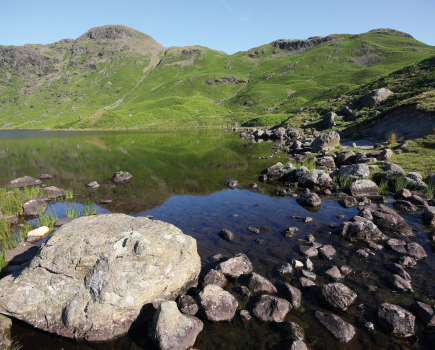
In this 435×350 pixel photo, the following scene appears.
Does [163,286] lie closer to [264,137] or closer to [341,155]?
[341,155]

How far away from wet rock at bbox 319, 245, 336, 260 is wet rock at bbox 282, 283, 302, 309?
2.80m

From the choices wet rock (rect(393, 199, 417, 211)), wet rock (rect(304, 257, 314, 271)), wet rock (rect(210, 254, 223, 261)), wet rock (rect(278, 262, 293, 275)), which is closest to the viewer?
wet rock (rect(278, 262, 293, 275))

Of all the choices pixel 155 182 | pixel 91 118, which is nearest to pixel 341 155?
pixel 155 182

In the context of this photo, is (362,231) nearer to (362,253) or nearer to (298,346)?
(362,253)

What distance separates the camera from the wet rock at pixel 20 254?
8602mm

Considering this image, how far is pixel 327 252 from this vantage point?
30.7 feet

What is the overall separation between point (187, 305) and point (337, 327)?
435 cm

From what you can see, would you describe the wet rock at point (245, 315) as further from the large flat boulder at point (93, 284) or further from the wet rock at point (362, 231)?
the wet rock at point (362, 231)

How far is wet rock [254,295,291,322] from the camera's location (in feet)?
20.8

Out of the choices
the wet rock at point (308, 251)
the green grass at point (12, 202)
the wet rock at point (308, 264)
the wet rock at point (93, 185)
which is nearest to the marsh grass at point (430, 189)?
the wet rock at point (308, 251)

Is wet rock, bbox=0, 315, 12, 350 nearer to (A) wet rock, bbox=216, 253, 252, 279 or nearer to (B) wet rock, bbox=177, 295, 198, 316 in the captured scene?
(B) wet rock, bbox=177, 295, 198, 316

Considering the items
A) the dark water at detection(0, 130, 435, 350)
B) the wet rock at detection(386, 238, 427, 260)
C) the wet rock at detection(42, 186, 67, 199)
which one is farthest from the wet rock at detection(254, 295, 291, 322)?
the wet rock at detection(42, 186, 67, 199)

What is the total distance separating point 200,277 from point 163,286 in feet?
6.12

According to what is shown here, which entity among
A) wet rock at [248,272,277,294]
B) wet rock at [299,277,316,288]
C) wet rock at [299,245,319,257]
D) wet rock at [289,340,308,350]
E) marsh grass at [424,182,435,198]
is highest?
marsh grass at [424,182,435,198]
